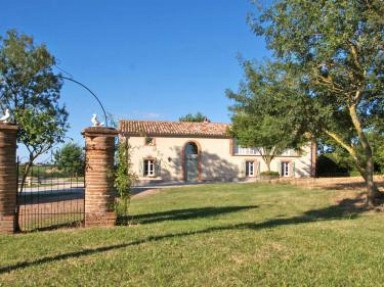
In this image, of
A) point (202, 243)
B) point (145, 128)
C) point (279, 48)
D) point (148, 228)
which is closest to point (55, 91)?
point (145, 128)

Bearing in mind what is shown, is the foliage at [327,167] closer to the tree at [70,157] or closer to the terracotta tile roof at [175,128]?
the terracotta tile roof at [175,128]

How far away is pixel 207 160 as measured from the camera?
42531 mm

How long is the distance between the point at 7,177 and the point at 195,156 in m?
33.4

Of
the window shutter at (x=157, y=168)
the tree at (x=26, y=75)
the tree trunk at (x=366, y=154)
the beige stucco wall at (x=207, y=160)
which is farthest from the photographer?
the window shutter at (x=157, y=168)

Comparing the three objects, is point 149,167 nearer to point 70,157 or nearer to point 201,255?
point 70,157

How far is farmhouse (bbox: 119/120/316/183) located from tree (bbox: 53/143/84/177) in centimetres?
2751

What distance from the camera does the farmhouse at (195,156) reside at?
133 feet

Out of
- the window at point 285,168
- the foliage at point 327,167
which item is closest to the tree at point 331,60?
the window at point 285,168

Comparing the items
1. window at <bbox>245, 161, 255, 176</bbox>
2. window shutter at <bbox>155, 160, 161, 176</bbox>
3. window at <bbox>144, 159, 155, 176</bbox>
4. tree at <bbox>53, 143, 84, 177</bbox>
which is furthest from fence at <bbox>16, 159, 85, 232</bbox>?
window at <bbox>245, 161, 255, 176</bbox>

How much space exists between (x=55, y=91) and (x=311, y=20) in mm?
18877

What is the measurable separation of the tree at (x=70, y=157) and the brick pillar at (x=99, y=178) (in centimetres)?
76

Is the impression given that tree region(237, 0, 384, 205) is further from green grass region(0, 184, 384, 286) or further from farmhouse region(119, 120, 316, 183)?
farmhouse region(119, 120, 316, 183)

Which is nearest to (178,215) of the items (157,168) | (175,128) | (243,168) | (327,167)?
(157,168)

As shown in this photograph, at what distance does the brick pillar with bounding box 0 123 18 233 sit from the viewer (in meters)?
9.20
